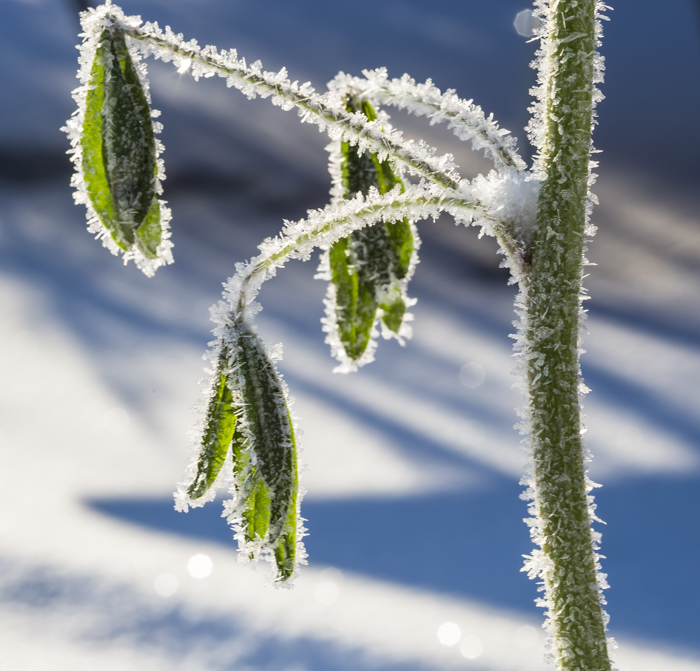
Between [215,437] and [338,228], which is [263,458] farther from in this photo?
[338,228]

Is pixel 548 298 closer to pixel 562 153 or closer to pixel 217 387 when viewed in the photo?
pixel 562 153

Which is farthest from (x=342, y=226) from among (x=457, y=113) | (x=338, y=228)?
(x=457, y=113)

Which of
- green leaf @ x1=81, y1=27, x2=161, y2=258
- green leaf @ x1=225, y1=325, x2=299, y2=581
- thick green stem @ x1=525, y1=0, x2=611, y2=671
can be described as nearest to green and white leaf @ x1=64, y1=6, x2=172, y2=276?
green leaf @ x1=81, y1=27, x2=161, y2=258

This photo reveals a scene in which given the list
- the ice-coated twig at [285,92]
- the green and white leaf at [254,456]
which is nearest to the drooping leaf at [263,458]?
the green and white leaf at [254,456]

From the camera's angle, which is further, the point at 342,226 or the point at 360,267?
the point at 360,267

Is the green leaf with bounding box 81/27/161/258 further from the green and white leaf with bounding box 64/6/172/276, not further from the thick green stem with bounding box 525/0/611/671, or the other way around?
the thick green stem with bounding box 525/0/611/671

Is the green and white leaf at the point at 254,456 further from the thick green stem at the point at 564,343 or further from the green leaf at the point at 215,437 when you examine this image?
the thick green stem at the point at 564,343

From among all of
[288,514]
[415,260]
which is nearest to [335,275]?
[415,260]
